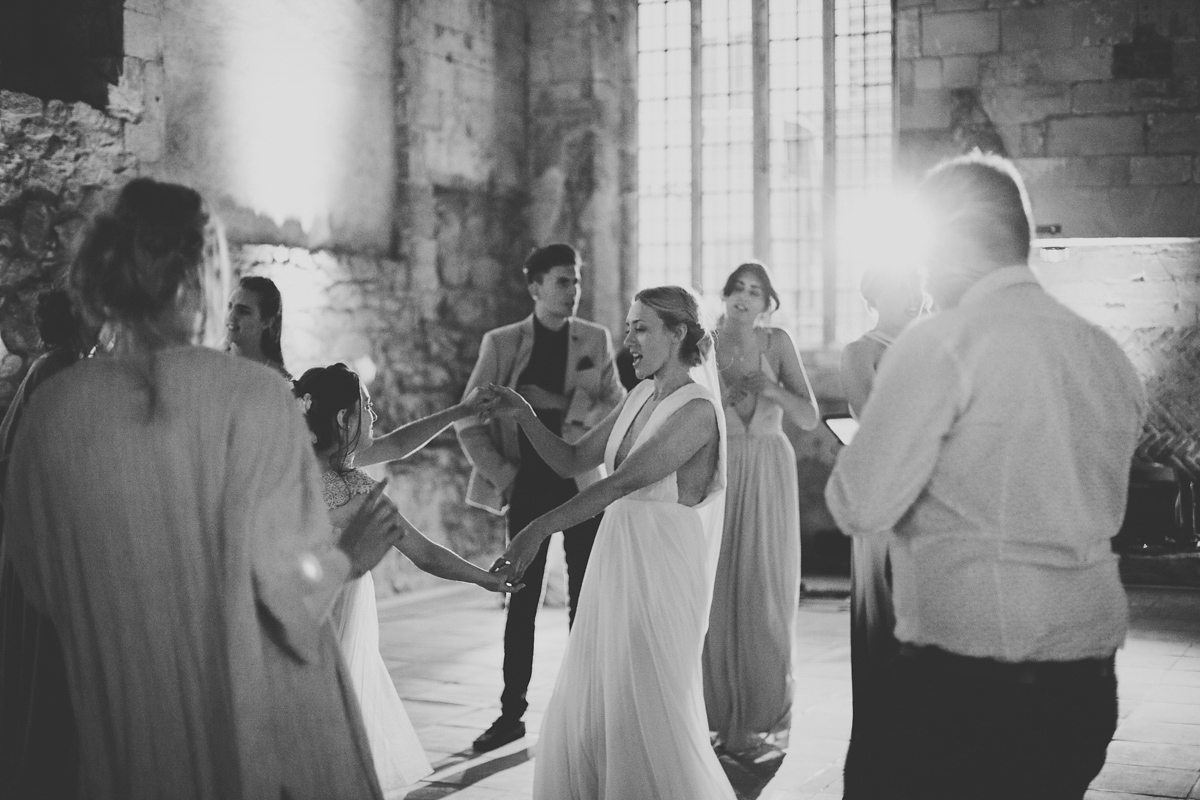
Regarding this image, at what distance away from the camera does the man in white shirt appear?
2176 millimetres

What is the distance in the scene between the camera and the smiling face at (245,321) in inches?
170

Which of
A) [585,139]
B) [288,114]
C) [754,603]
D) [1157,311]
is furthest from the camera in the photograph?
[585,139]

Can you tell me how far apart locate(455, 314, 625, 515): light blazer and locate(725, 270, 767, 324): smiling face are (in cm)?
55

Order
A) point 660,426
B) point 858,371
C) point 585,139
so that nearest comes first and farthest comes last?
point 660,426 < point 858,371 < point 585,139

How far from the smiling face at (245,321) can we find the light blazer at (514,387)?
1278 mm

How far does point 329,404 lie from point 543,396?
1968 mm

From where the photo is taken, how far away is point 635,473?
3.71 meters

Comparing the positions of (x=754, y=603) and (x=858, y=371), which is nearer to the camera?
(x=858, y=371)

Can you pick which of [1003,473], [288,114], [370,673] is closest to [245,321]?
[370,673]

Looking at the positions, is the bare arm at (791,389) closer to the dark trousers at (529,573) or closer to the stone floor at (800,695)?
the dark trousers at (529,573)

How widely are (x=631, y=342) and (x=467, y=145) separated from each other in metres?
6.53

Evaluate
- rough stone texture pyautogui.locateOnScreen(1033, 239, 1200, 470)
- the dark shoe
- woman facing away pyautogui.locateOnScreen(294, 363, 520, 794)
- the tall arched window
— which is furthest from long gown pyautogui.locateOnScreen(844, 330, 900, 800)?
the tall arched window

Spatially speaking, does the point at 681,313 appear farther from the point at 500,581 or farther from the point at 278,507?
the point at 278,507

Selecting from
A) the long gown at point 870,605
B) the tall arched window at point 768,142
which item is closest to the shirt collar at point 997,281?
the long gown at point 870,605
